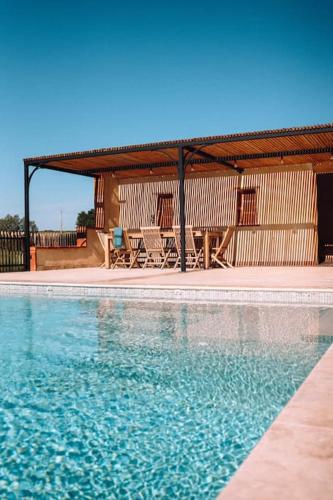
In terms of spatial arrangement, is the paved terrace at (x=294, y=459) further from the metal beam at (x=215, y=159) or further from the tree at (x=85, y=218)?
the tree at (x=85, y=218)

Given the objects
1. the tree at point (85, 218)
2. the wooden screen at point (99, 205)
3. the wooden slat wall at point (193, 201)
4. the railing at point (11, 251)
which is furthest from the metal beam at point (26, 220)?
the tree at point (85, 218)

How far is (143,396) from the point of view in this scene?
3.03m

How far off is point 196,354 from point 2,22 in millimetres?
15437

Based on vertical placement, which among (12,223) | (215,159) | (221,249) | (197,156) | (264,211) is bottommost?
(221,249)

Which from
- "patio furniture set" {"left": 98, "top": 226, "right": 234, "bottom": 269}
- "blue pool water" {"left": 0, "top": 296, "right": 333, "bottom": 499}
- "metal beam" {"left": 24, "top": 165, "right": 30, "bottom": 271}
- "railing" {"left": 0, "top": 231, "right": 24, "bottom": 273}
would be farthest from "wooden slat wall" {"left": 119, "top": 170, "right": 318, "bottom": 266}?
"blue pool water" {"left": 0, "top": 296, "right": 333, "bottom": 499}

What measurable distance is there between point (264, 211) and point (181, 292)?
7.34 meters

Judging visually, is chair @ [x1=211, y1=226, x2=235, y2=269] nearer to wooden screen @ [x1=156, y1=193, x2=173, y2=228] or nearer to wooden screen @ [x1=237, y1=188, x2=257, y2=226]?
wooden screen @ [x1=237, y1=188, x2=257, y2=226]

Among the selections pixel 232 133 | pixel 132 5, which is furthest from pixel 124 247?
pixel 132 5

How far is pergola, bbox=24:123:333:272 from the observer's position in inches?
416

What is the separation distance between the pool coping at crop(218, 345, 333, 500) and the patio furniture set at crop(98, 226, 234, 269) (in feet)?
30.3

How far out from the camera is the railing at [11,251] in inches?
494

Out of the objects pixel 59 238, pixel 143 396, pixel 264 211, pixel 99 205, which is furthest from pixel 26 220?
pixel 143 396

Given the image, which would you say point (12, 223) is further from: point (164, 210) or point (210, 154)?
point (210, 154)

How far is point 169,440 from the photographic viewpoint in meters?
2.34
